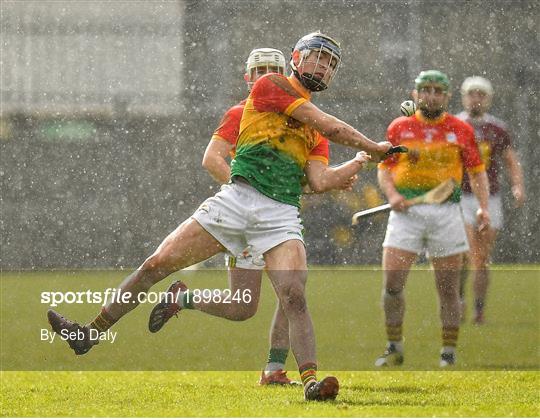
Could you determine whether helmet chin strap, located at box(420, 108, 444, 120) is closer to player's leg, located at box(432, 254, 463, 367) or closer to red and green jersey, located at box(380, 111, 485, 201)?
red and green jersey, located at box(380, 111, 485, 201)

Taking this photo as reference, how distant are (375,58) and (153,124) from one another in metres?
1.98

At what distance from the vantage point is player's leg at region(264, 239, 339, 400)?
18.3ft

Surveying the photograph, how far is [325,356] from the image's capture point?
790cm

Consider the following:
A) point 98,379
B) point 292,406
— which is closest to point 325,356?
point 98,379

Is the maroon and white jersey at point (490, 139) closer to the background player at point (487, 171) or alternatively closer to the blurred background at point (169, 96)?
the background player at point (487, 171)

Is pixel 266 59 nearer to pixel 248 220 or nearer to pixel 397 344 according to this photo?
pixel 248 220

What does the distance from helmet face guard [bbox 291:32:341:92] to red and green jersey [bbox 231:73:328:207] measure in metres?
0.08

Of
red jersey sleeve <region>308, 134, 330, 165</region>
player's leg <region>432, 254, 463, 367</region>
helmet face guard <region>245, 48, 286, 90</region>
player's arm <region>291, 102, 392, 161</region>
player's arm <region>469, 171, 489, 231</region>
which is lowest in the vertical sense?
player's leg <region>432, 254, 463, 367</region>

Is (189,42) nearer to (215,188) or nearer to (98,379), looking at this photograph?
(215,188)

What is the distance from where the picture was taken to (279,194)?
578 centimetres

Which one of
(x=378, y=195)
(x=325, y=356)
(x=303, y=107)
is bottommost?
(x=325, y=356)

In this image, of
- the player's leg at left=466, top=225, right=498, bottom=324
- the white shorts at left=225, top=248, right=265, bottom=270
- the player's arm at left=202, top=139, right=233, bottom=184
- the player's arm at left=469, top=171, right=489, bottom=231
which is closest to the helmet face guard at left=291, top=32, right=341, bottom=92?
the player's arm at left=202, top=139, right=233, bottom=184

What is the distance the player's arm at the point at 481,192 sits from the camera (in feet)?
25.2

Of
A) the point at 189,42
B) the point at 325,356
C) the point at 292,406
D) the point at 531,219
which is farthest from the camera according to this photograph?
the point at 531,219
